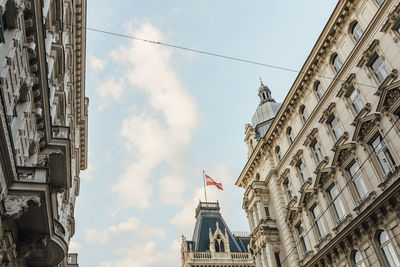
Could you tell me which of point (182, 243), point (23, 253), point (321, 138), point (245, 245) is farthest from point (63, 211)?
point (245, 245)

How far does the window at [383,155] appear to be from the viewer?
62.6 feet

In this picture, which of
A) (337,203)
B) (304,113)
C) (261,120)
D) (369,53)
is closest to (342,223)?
(337,203)

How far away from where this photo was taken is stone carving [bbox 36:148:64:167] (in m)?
18.2

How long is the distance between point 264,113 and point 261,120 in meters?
0.94

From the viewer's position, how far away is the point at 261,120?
40531 millimetres

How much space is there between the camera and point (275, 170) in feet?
105

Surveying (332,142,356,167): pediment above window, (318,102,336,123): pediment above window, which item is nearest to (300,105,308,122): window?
(318,102,336,123): pediment above window

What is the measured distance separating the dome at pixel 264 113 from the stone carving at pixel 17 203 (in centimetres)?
2868

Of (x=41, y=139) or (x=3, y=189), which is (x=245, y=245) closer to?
(x=41, y=139)

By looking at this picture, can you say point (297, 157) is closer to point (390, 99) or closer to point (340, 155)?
point (340, 155)

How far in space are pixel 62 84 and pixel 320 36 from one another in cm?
1764

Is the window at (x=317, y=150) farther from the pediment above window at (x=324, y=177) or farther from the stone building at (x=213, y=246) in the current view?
the stone building at (x=213, y=246)

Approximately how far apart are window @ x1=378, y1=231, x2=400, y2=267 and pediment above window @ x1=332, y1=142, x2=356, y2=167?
4.91m

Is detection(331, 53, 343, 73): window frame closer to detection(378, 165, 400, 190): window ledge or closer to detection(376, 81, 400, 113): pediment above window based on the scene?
detection(376, 81, 400, 113): pediment above window
